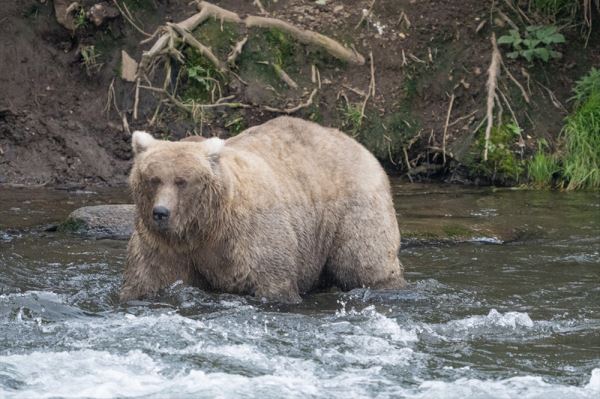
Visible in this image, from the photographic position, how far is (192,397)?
648cm

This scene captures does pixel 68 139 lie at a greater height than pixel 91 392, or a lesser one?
greater

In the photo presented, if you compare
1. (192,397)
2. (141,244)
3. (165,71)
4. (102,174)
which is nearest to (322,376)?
(192,397)

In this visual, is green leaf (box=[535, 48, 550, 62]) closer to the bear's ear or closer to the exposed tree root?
the exposed tree root

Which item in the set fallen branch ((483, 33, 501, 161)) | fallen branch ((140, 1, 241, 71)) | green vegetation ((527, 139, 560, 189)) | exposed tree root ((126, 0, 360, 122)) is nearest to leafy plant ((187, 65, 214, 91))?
exposed tree root ((126, 0, 360, 122))

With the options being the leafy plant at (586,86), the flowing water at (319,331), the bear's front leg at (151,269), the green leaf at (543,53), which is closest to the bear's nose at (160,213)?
the bear's front leg at (151,269)

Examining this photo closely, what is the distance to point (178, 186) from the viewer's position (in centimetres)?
781

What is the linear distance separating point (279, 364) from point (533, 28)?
8400mm

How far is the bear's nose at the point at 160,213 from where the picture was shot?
7.64m

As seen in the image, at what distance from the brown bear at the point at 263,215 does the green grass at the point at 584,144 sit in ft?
15.0

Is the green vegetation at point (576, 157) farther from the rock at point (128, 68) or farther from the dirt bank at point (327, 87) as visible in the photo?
the rock at point (128, 68)

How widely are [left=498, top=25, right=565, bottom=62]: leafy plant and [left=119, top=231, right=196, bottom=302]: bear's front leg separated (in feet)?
23.3

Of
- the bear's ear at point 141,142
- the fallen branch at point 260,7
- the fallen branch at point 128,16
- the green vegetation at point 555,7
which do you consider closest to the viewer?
the bear's ear at point 141,142

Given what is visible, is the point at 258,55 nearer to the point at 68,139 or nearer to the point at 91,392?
the point at 68,139

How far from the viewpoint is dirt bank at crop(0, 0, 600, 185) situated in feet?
44.8
